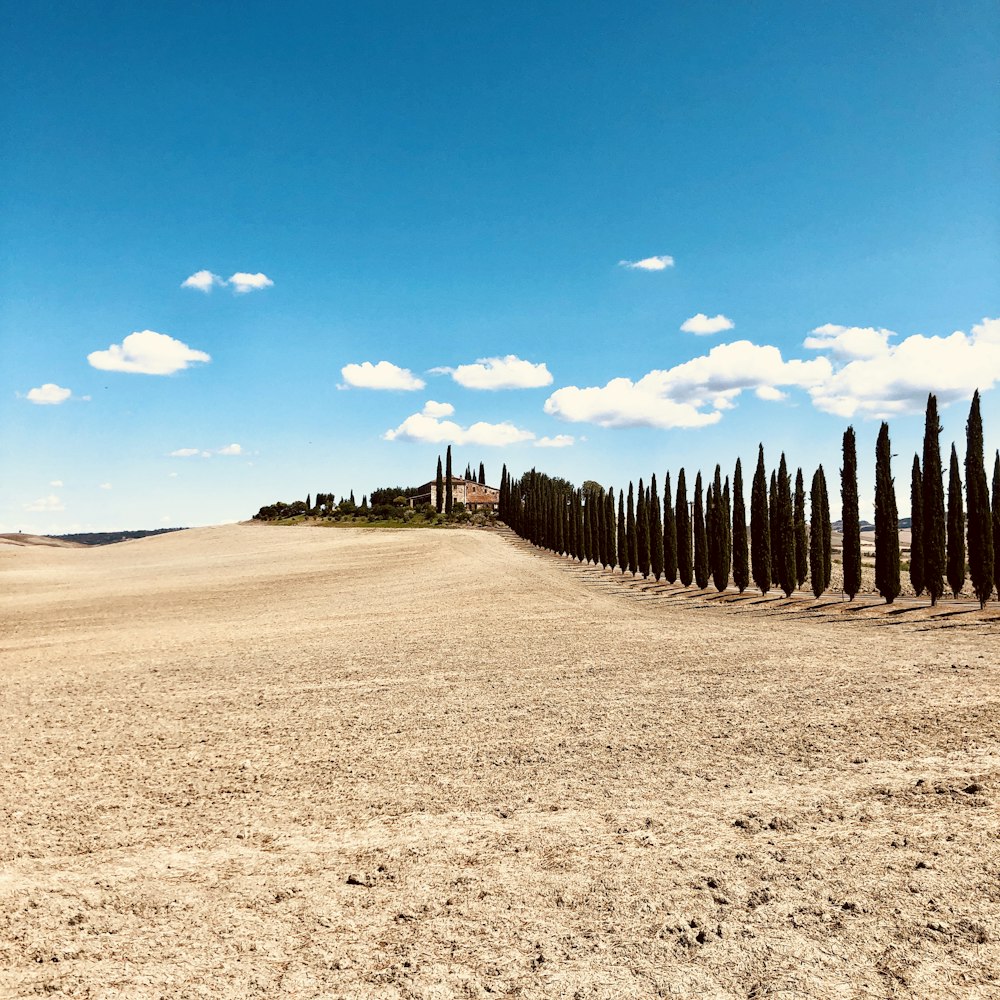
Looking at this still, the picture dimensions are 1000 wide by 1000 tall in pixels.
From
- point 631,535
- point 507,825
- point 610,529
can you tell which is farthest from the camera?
point 610,529

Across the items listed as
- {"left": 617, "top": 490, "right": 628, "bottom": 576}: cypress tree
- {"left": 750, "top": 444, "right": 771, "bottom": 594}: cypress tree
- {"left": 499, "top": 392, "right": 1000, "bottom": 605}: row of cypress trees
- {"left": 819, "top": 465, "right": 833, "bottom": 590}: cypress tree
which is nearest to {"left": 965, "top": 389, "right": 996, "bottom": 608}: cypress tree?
{"left": 499, "top": 392, "right": 1000, "bottom": 605}: row of cypress trees

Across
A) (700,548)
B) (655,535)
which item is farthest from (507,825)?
(655,535)

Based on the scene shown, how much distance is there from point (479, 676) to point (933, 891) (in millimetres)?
10527

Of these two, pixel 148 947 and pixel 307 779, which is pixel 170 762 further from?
pixel 148 947

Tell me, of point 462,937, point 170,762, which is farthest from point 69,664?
point 462,937

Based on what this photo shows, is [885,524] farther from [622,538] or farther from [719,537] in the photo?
[622,538]

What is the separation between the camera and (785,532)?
113 ft

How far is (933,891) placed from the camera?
5703 mm

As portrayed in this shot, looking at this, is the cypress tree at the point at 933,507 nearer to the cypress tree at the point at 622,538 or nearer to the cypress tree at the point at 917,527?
the cypress tree at the point at 917,527

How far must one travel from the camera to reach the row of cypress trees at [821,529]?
1166 inches

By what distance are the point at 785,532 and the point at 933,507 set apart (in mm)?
6845

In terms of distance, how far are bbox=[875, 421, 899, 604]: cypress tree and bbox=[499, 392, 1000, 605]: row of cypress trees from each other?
0.16 feet

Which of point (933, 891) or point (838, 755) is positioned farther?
point (838, 755)

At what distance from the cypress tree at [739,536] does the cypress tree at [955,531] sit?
9851 millimetres
